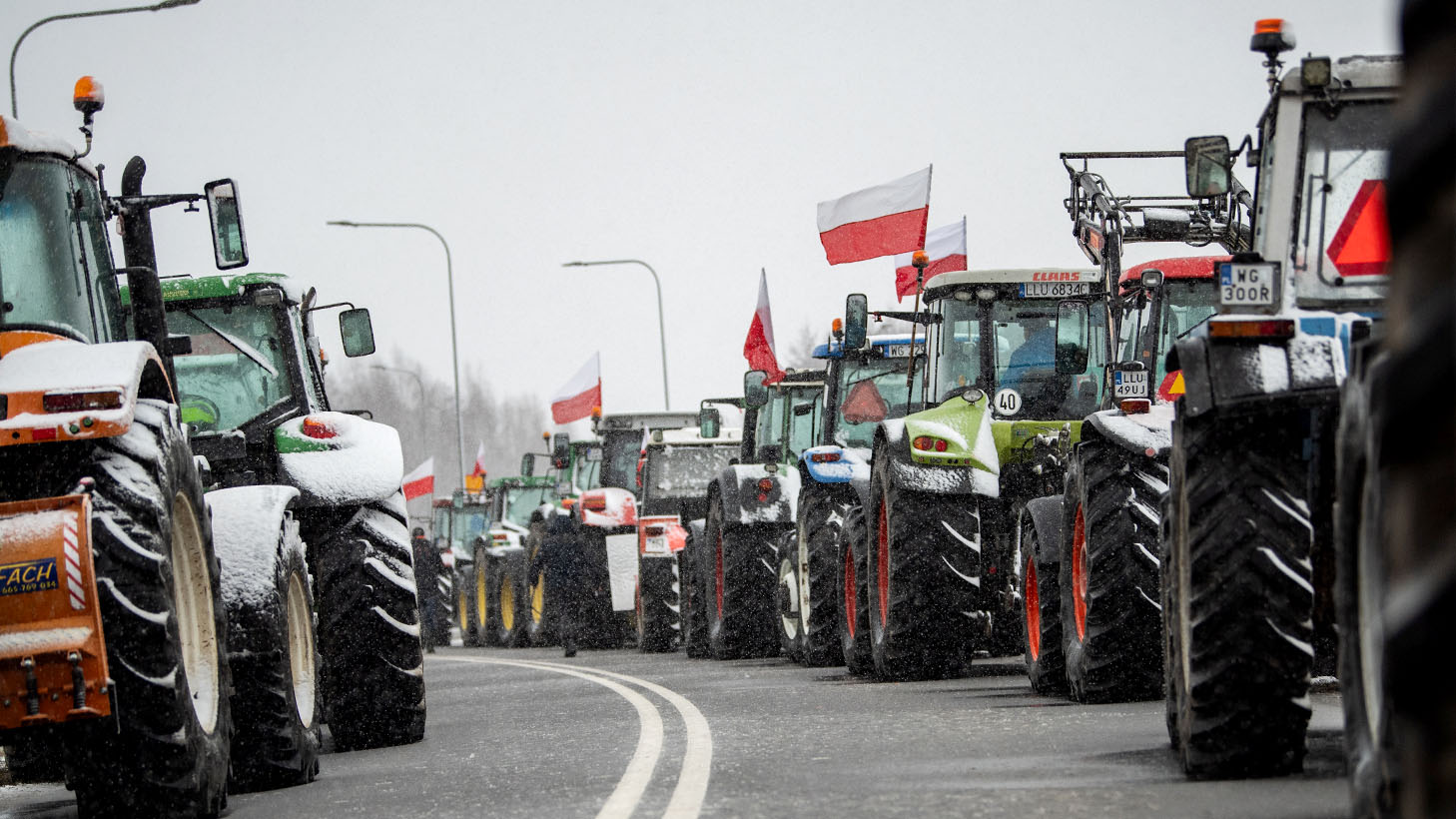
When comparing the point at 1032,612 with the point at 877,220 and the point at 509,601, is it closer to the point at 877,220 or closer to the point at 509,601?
the point at 877,220

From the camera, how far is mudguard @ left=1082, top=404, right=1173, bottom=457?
1023 centimetres

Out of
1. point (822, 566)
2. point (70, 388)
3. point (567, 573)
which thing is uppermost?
point (70, 388)

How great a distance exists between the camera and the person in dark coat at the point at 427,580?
30.9 metres

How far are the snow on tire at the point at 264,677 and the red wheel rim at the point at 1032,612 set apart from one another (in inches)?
202

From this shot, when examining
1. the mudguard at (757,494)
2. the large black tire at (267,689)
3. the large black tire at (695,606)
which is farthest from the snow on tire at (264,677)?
the large black tire at (695,606)

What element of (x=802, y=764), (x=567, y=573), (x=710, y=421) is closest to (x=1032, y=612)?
(x=802, y=764)

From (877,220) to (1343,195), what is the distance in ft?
46.9

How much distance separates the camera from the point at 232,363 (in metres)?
11.2

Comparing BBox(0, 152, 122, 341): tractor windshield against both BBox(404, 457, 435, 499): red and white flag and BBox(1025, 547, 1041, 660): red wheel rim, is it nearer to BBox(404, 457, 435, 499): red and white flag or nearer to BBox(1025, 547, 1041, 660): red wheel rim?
BBox(1025, 547, 1041, 660): red wheel rim

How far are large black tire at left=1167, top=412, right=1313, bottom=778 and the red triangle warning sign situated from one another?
90 centimetres

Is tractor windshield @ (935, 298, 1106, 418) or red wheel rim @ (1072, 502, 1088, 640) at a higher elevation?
tractor windshield @ (935, 298, 1106, 418)

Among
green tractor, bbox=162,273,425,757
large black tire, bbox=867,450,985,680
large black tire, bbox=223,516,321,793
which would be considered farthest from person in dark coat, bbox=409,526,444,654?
large black tire, bbox=223,516,321,793

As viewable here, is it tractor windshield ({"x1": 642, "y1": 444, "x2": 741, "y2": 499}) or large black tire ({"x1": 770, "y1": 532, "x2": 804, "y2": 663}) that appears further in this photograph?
tractor windshield ({"x1": 642, "y1": 444, "x2": 741, "y2": 499})

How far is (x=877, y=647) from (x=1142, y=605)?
385 cm
